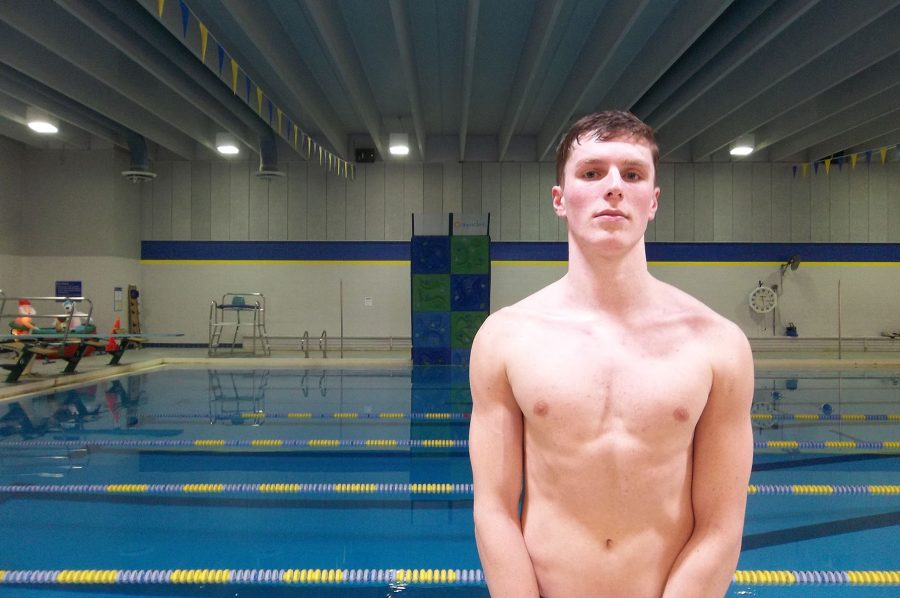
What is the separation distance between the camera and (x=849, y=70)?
284 inches

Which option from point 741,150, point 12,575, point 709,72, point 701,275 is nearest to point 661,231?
point 701,275

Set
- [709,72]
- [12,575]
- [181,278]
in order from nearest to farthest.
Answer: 1. [12,575]
2. [709,72]
3. [181,278]

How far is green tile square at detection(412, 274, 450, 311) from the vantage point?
10.5m

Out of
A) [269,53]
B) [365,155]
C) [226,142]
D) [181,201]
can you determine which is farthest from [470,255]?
[181,201]

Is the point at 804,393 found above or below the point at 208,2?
below

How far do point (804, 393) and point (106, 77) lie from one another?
34.4 ft

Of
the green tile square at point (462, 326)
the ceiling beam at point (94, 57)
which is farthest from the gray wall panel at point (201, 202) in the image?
the green tile square at point (462, 326)

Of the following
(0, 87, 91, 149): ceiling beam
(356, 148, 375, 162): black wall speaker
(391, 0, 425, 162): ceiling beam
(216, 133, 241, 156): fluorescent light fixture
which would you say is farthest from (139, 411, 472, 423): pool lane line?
(356, 148, 375, 162): black wall speaker

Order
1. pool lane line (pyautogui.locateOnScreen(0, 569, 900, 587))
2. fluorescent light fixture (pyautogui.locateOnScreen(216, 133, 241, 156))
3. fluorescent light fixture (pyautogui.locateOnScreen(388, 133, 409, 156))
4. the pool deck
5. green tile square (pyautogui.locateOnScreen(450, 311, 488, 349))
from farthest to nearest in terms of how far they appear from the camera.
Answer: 1. fluorescent light fixture (pyautogui.locateOnScreen(388, 133, 409, 156))
2. fluorescent light fixture (pyautogui.locateOnScreen(216, 133, 241, 156))
3. green tile square (pyautogui.locateOnScreen(450, 311, 488, 349))
4. the pool deck
5. pool lane line (pyautogui.locateOnScreen(0, 569, 900, 587))

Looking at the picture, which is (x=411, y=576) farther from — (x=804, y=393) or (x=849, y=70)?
(x=849, y=70)

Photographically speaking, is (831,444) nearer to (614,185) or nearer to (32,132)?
(614,185)

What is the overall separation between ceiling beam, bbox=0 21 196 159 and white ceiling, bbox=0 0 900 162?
0.09 feet

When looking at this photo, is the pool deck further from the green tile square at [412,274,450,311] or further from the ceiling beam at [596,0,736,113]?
the ceiling beam at [596,0,736,113]

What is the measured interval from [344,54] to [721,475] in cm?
769
